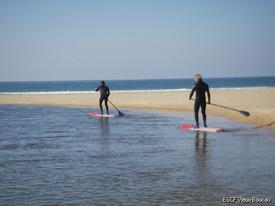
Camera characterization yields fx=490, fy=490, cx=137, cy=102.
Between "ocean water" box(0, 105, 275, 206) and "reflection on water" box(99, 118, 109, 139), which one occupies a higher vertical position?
"reflection on water" box(99, 118, 109, 139)

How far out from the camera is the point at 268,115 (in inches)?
784

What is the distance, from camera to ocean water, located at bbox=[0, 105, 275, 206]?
24.0ft

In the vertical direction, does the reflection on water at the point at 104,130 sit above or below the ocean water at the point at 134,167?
above

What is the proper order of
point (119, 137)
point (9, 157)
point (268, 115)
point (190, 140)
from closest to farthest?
point (9, 157)
point (190, 140)
point (119, 137)
point (268, 115)

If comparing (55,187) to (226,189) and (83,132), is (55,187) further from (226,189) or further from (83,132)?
(83,132)

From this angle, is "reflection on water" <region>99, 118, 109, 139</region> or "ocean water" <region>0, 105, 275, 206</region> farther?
"reflection on water" <region>99, 118, 109, 139</region>

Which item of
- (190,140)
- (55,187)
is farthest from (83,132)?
(55,187)

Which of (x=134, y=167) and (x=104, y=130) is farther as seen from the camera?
(x=104, y=130)

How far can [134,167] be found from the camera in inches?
378

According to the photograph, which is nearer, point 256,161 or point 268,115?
point 256,161

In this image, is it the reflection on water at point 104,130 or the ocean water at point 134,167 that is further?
the reflection on water at point 104,130

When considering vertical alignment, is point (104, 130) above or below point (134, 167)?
above

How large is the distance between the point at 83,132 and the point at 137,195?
9.23 meters

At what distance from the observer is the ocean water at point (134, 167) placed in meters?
7.31
